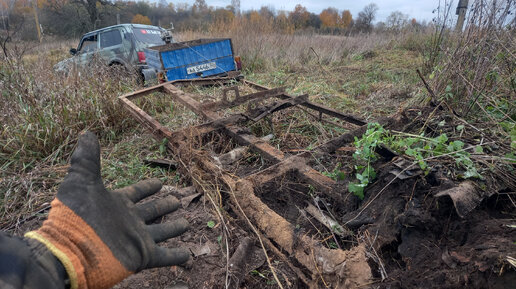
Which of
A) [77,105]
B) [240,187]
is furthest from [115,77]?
[240,187]

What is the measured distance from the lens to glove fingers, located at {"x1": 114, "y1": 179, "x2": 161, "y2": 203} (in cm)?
138

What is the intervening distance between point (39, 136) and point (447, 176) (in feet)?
12.4

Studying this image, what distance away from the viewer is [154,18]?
37062mm

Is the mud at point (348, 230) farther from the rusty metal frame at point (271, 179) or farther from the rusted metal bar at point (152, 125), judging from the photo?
the rusted metal bar at point (152, 125)

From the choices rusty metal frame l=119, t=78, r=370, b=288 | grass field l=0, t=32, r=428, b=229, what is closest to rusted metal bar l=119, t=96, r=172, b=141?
rusty metal frame l=119, t=78, r=370, b=288

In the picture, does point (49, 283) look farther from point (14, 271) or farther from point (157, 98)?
point (157, 98)

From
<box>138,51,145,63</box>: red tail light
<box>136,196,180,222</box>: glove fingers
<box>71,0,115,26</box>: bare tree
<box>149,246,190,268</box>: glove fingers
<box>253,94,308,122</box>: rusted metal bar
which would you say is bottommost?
<box>149,246,190,268</box>: glove fingers

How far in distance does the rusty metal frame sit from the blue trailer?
6.74ft

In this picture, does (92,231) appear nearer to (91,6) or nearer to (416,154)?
(416,154)

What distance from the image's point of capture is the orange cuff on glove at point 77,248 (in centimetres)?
107

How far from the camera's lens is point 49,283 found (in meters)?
1.00

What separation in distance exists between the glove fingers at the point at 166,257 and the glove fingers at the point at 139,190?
0.27 metres

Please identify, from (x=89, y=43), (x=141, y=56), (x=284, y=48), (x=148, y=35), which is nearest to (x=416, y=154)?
(x=141, y=56)

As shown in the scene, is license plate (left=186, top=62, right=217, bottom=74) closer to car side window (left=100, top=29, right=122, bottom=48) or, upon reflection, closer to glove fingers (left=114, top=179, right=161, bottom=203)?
car side window (left=100, top=29, right=122, bottom=48)
